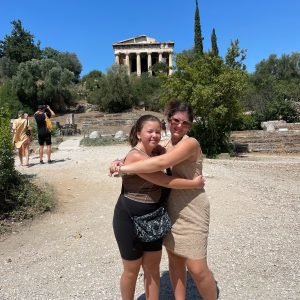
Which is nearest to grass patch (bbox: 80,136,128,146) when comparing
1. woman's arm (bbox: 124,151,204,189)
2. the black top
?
the black top

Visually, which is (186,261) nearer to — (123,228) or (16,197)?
(123,228)

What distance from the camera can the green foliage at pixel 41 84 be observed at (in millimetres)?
35656

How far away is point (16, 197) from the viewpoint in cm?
541

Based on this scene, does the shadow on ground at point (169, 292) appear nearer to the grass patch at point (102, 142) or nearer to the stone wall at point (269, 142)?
the grass patch at point (102, 142)

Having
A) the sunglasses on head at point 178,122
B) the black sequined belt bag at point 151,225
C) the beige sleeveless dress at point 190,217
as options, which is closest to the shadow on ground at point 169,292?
the beige sleeveless dress at point 190,217

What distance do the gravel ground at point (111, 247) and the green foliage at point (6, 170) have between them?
0.60 meters

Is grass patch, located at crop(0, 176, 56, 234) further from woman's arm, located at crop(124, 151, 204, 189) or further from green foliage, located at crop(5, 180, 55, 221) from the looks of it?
woman's arm, located at crop(124, 151, 204, 189)

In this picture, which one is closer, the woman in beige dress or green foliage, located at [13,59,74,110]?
the woman in beige dress

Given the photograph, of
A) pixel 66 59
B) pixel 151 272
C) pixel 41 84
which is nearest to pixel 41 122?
pixel 151 272

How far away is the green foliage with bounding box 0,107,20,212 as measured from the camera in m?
5.28

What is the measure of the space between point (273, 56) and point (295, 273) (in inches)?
2142

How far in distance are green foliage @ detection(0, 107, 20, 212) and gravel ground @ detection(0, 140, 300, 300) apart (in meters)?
0.60

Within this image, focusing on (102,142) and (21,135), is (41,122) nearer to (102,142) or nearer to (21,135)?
(21,135)

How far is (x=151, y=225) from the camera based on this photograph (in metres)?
2.38
